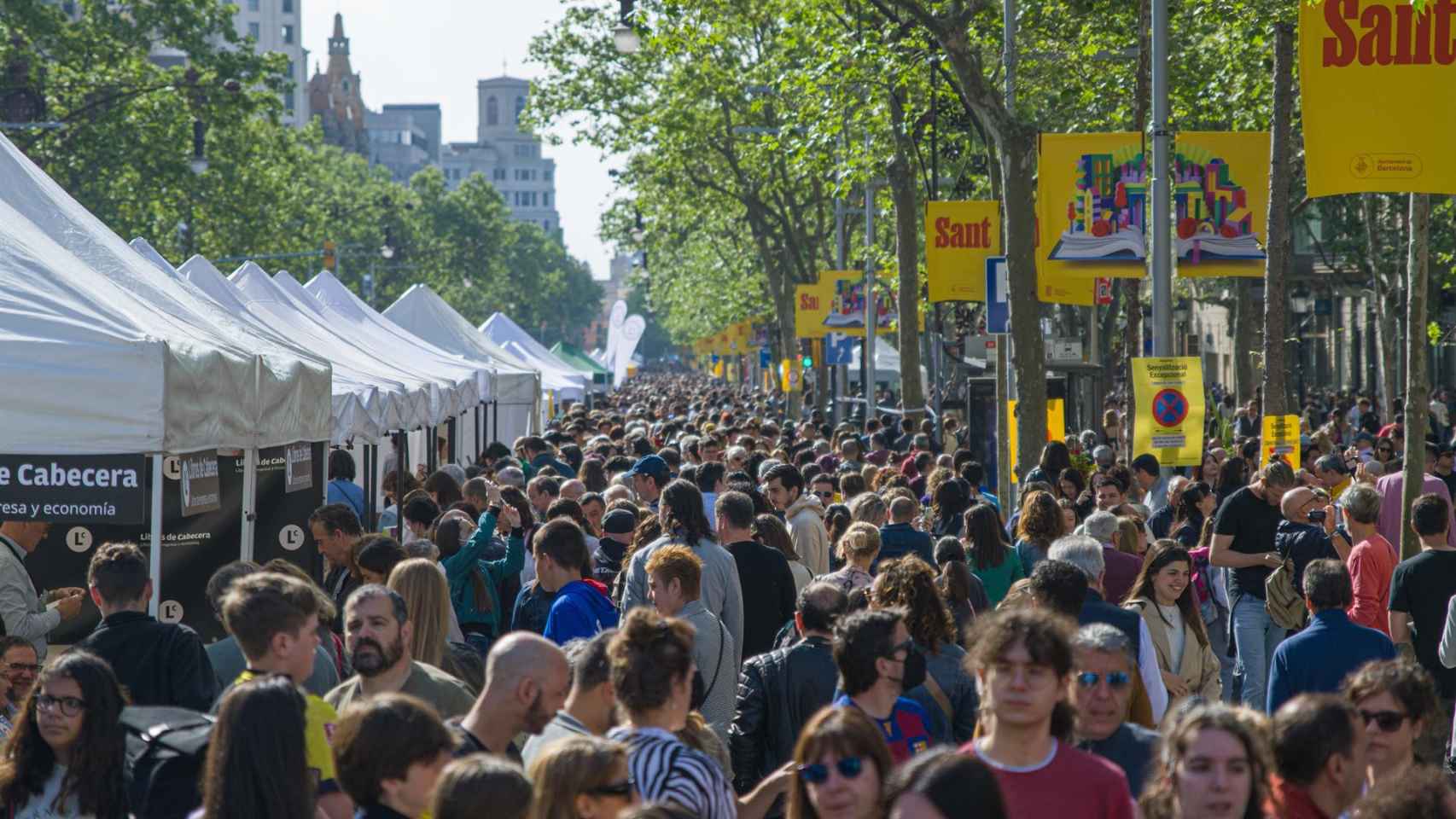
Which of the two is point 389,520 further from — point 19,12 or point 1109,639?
point 19,12

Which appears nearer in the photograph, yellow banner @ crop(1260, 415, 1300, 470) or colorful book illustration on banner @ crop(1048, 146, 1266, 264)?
yellow banner @ crop(1260, 415, 1300, 470)

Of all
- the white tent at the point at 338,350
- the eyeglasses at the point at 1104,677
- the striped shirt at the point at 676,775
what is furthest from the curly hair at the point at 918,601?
the white tent at the point at 338,350

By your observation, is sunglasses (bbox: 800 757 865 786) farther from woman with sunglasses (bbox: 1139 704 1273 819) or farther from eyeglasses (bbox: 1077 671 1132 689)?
eyeglasses (bbox: 1077 671 1132 689)

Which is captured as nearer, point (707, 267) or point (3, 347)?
point (3, 347)

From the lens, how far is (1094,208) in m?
18.4

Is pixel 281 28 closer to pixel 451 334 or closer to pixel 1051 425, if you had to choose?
pixel 451 334

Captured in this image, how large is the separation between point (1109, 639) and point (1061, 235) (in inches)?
495

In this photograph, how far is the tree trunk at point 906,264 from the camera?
32469 millimetres

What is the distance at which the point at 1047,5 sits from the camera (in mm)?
25219

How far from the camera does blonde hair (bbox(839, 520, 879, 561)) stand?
9.44 m

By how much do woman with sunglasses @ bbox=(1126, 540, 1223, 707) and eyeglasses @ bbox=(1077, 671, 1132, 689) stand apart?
9.00 ft

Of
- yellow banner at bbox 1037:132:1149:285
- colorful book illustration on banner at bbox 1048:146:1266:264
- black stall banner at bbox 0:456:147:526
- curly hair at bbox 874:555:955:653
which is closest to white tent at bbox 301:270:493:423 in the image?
yellow banner at bbox 1037:132:1149:285

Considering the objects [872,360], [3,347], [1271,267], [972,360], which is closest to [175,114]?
[872,360]

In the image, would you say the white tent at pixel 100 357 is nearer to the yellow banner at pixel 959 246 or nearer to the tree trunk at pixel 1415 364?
the tree trunk at pixel 1415 364
